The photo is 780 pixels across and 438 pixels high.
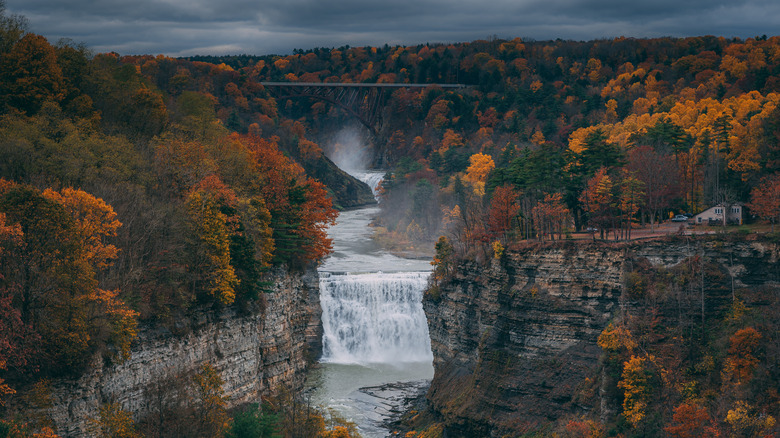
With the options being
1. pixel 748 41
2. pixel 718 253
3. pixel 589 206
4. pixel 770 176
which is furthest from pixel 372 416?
pixel 748 41

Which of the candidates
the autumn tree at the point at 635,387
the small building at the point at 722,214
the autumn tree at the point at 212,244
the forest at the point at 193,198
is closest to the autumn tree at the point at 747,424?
the forest at the point at 193,198

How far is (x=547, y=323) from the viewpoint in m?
67.6

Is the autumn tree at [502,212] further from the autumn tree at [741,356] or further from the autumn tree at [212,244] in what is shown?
the autumn tree at [212,244]

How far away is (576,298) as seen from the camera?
66438mm

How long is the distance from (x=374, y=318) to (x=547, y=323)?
25.6m

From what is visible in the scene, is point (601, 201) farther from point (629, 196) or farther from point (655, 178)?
point (655, 178)

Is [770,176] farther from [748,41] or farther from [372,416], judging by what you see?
[748,41]

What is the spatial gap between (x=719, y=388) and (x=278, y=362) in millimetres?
30596

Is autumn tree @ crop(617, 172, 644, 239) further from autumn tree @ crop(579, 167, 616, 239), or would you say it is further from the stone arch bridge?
the stone arch bridge

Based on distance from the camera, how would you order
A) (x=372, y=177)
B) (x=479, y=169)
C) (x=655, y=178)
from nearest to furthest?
(x=655, y=178)
(x=479, y=169)
(x=372, y=177)

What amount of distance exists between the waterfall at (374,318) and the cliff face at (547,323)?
15166 millimetres

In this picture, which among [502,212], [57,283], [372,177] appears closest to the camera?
[57,283]

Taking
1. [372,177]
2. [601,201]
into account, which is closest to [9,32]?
[601,201]

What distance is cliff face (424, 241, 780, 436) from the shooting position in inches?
2532
